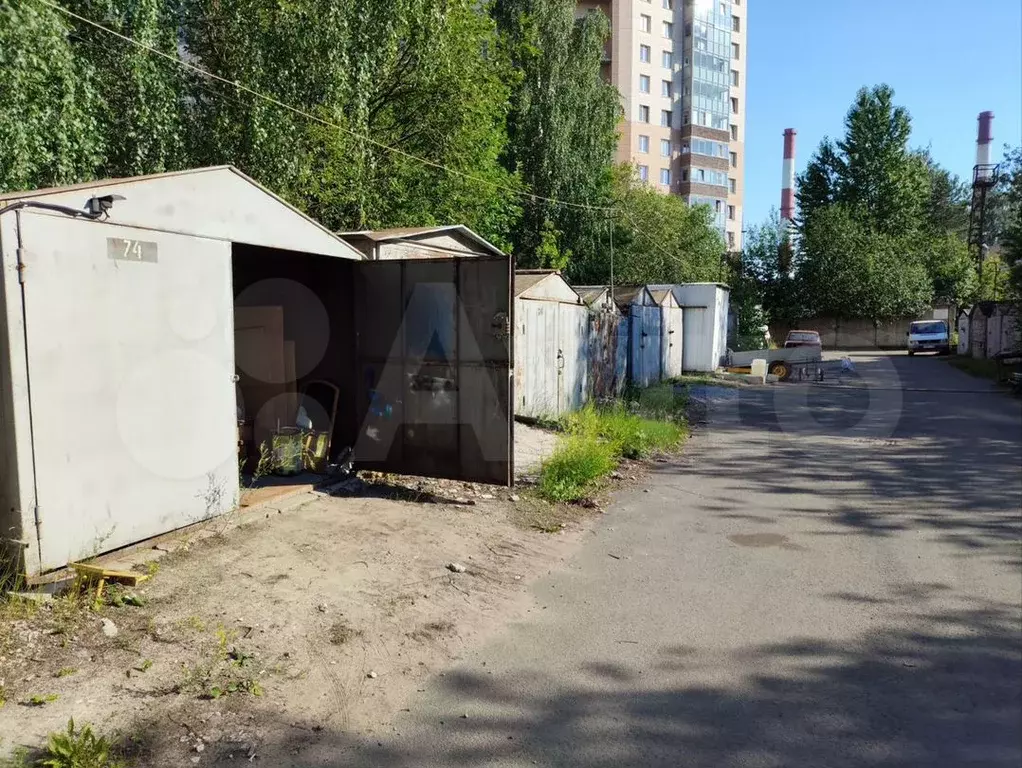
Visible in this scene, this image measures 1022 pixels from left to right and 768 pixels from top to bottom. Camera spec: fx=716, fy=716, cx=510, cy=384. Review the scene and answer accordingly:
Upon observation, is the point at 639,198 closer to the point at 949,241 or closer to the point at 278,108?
the point at 949,241

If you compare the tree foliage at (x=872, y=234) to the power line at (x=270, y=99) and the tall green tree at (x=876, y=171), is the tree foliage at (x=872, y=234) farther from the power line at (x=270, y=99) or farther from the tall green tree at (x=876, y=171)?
the power line at (x=270, y=99)

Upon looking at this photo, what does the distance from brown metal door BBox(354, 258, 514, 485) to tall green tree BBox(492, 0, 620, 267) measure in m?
20.4

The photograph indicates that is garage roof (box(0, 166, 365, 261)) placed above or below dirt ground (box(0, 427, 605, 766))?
above

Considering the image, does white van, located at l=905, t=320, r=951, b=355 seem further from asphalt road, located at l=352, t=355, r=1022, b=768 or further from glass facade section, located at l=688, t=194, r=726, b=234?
asphalt road, located at l=352, t=355, r=1022, b=768

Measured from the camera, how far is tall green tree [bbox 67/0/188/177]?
37.9 feet

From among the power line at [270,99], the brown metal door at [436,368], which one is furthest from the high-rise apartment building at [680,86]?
the brown metal door at [436,368]

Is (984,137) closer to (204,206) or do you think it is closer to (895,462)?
(895,462)

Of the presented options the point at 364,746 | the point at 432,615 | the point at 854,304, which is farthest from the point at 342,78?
the point at 854,304

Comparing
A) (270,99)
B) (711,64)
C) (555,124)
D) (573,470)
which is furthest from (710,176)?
(573,470)

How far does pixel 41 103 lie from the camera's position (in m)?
9.84

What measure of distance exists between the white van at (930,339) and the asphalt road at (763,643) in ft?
95.0

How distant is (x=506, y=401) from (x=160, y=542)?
324 cm

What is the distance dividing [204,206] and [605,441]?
6.23 m

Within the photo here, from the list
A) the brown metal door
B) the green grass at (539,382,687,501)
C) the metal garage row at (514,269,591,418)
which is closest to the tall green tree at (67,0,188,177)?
the metal garage row at (514,269,591,418)
